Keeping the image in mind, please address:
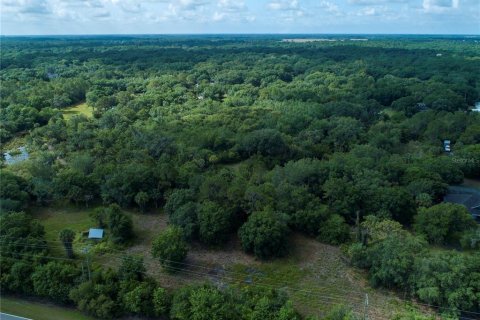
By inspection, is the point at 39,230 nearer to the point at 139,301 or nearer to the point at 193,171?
the point at 139,301

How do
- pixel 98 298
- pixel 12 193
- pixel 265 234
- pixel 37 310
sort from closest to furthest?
pixel 98 298 < pixel 37 310 < pixel 265 234 < pixel 12 193

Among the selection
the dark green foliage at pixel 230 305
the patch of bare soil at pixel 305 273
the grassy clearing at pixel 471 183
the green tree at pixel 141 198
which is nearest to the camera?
the dark green foliage at pixel 230 305

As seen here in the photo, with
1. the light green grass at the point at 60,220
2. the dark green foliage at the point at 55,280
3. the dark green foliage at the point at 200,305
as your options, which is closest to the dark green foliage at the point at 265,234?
the dark green foliage at the point at 200,305

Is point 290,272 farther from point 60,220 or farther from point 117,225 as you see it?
point 60,220

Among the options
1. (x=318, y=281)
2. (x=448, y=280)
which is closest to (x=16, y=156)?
(x=318, y=281)

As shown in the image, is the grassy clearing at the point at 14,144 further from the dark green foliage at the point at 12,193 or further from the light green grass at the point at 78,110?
the dark green foliage at the point at 12,193

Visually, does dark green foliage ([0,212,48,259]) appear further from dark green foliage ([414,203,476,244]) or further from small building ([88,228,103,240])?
dark green foliage ([414,203,476,244])
